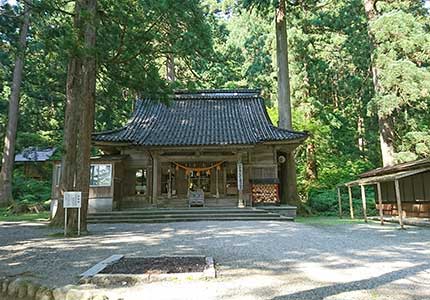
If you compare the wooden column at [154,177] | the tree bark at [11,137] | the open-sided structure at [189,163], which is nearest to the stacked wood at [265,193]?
the open-sided structure at [189,163]

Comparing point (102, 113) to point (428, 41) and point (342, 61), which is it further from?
point (428, 41)

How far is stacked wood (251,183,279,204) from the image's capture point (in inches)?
573

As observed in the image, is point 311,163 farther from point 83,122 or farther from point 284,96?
point 83,122

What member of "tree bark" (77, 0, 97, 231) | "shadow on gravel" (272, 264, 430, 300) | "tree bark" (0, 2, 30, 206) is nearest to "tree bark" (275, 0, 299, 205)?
"tree bark" (77, 0, 97, 231)

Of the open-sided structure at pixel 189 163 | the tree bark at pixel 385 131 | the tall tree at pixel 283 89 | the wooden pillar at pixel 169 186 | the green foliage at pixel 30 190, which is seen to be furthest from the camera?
the green foliage at pixel 30 190

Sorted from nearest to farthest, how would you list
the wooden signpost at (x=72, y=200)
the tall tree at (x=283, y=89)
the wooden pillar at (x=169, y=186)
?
the wooden signpost at (x=72, y=200), the wooden pillar at (x=169, y=186), the tall tree at (x=283, y=89)

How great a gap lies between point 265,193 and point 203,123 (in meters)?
4.64

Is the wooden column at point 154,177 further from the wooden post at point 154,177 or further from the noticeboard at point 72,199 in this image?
the noticeboard at point 72,199

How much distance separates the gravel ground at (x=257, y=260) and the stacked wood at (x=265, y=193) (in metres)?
Answer: 5.55

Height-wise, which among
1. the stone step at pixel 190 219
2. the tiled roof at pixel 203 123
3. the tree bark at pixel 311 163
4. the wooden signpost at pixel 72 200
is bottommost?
the stone step at pixel 190 219

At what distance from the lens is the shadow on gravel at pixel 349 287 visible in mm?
3469

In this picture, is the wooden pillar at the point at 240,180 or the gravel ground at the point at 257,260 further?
the wooden pillar at the point at 240,180

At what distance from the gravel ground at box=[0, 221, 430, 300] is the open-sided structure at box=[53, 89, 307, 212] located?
519 cm

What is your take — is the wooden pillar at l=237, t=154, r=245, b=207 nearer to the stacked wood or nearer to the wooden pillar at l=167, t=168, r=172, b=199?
the stacked wood
